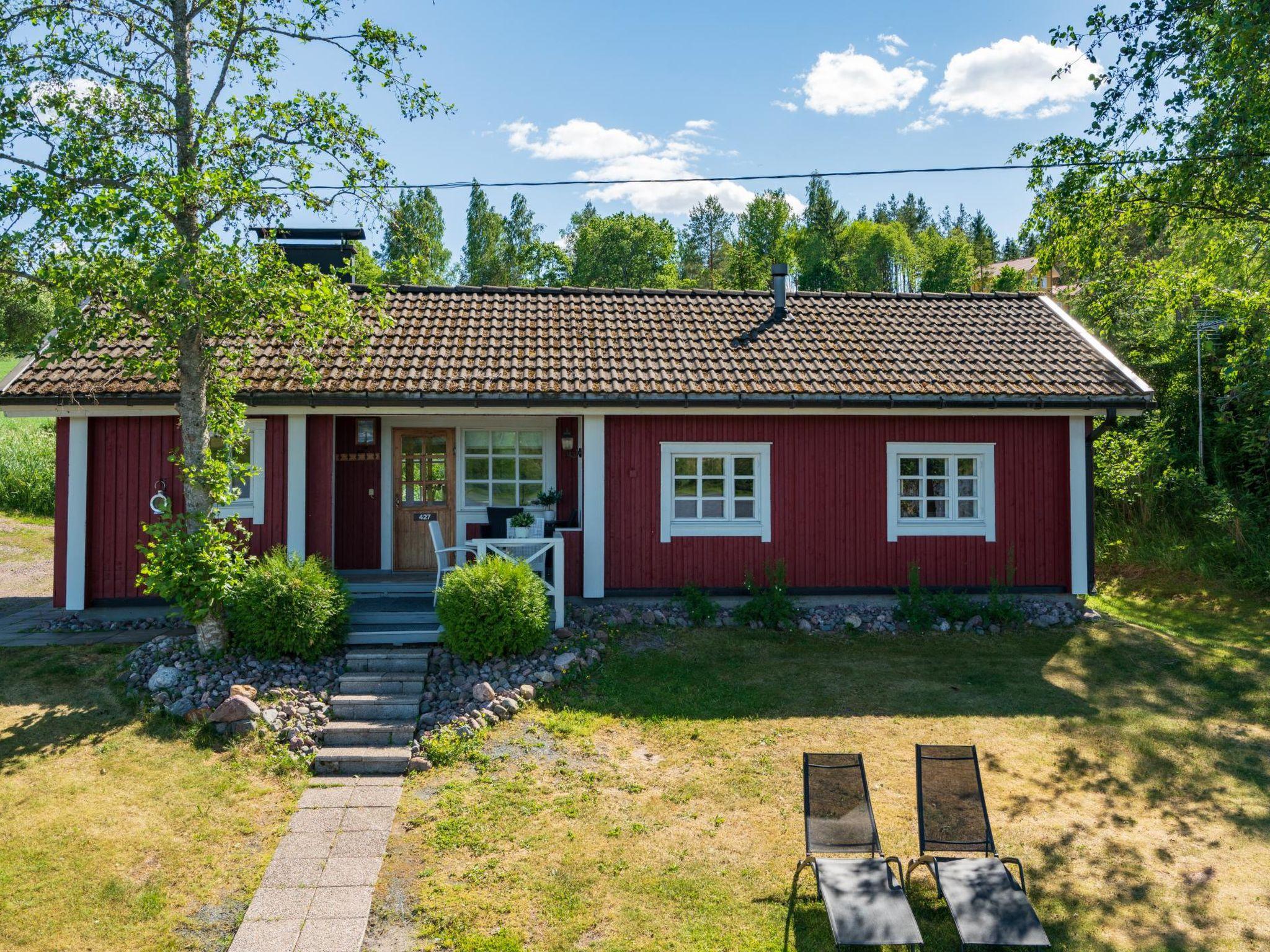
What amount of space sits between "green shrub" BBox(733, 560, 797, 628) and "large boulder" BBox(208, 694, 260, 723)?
5.54 metres

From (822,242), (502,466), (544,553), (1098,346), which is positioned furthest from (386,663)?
(822,242)

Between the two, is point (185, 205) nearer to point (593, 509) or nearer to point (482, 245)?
point (593, 509)

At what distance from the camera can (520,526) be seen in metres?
10.0

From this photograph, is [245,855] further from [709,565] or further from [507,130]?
[507,130]

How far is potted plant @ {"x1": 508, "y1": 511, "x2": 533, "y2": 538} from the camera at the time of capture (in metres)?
10.0

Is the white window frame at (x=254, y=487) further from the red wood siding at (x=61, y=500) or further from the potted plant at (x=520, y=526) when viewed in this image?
the potted plant at (x=520, y=526)

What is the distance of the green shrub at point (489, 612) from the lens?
8406mm

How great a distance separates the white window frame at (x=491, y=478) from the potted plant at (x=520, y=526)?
70.8 inches

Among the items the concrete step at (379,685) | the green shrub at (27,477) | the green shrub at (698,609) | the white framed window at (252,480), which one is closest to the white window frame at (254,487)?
the white framed window at (252,480)

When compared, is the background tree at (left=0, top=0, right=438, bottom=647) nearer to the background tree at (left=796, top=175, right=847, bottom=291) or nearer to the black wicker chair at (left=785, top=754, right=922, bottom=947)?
the black wicker chair at (left=785, top=754, right=922, bottom=947)

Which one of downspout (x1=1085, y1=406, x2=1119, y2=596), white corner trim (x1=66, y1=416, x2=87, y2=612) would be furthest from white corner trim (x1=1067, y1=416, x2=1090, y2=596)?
white corner trim (x1=66, y1=416, x2=87, y2=612)

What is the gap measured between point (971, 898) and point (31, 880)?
5.68 m

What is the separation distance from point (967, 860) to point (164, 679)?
23.2 ft

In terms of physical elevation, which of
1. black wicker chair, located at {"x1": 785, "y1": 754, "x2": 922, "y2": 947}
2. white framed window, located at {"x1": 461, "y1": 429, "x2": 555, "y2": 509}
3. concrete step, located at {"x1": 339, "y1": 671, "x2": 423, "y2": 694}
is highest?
white framed window, located at {"x1": 461, "y1": 429, "x2": 555, "y2": 509}
